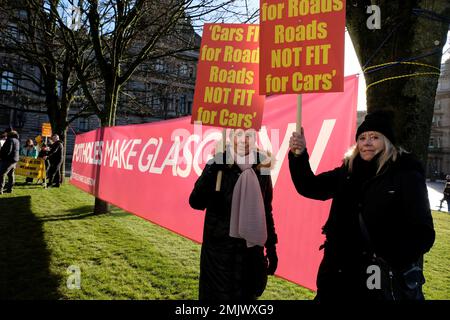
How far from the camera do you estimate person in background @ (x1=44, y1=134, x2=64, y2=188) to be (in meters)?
12.6

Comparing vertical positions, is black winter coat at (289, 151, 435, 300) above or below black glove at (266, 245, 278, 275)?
above

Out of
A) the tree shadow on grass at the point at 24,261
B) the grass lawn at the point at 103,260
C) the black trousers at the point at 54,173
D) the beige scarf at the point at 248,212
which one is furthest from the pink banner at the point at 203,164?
the black trousers at the point at 54,173

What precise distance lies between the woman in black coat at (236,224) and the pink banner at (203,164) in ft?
1.67

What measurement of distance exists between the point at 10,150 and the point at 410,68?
10.6 metres

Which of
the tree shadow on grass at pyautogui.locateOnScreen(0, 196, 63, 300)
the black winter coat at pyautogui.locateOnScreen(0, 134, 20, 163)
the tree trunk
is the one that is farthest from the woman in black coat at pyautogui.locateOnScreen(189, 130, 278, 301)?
the black winter coat at pyautogui.locateOnScreen(0, 134, 20, 163)

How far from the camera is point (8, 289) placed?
3707 mm

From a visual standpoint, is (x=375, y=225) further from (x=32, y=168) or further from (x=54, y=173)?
(x=32, y=168)

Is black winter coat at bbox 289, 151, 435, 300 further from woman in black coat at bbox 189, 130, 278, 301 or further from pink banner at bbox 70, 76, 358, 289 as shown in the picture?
pink banner at bbox 70, 76, 358, 289

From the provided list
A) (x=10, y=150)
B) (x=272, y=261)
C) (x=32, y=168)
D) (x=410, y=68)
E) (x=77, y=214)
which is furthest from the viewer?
(x=32, y=168)

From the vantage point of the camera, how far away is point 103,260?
4.85 m

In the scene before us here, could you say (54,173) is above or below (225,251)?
below

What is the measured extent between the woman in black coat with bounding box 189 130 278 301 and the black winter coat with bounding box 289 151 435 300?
2.10 ft

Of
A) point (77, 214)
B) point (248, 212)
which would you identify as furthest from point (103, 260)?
point (77, 214)

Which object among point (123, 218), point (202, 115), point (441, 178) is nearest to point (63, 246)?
point (123, 218)
